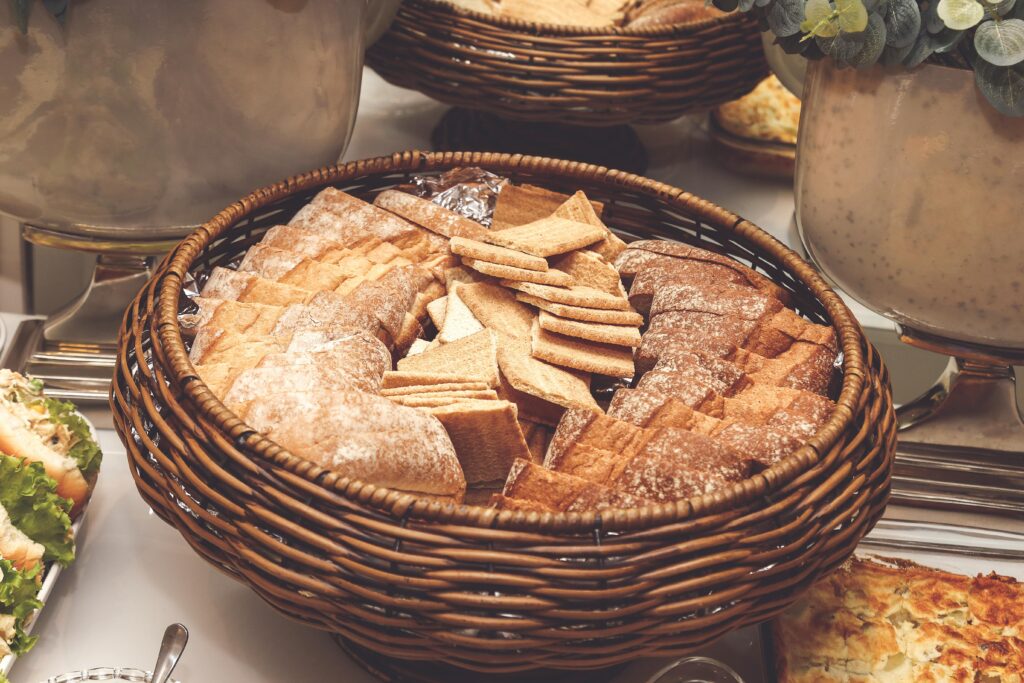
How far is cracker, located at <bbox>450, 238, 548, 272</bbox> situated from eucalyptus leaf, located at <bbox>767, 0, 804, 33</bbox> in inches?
12.3

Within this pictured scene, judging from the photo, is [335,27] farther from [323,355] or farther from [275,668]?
[275,668]

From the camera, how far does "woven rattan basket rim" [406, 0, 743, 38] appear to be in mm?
1279

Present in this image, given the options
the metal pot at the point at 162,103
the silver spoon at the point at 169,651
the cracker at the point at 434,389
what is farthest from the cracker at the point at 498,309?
the silver spoon at the point at 169,651

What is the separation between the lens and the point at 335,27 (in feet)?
3.51

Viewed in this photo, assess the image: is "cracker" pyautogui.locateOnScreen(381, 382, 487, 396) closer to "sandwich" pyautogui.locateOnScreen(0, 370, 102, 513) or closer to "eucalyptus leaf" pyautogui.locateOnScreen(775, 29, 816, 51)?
"sandwich" pyautogui.locateOnScreen(0, 370, 102, 513)

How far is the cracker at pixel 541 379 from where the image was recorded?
0.92 meters

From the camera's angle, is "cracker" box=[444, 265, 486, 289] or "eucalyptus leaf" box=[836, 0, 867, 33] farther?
"cracker" box=[444, 265, 486, 289]

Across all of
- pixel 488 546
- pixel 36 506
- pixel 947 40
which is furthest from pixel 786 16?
pixel 36 506

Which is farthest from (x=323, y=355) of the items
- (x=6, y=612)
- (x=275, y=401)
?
(x=6, y=612)

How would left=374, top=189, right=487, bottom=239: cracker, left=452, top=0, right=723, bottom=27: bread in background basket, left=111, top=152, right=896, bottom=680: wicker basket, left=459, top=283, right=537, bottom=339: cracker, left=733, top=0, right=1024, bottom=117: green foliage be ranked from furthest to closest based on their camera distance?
left=452, top=0, right=723, bottom=27: bread in background basket → left=374, top=189, right=487, bottom=239: cracker → left=459, top=283, right=537, bottom=339: cracker → left=733, top=0, right=1024, bottom=117: green foliage → left=111, top=152, right=896, bottom=680: wicker basket

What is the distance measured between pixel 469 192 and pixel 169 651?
57cm

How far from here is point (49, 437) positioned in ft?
3.06

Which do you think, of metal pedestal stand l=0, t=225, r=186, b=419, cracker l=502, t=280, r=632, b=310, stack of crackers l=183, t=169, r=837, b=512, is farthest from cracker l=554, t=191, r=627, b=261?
metal pedestal stand l=0, t=225, r=186, b=419

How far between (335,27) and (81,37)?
251mm
